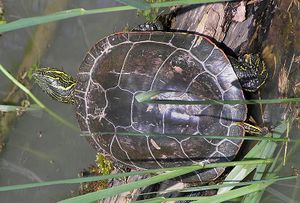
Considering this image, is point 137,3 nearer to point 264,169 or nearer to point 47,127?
point 264,169

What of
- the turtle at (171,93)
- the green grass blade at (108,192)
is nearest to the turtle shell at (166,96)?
the turtle at (171,93)

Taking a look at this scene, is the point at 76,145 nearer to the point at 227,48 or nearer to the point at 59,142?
the point at 59,142

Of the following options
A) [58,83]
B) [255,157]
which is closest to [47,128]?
[58,83]

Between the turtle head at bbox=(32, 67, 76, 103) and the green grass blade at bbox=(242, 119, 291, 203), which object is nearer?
the green grass blade at bbox=(242, 119, 291, 203)

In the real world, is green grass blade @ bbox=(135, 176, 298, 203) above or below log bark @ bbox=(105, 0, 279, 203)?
below

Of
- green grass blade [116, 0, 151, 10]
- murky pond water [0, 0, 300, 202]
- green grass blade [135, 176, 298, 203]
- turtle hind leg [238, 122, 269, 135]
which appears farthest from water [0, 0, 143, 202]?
green grass blade [116, 0, 151, 10]

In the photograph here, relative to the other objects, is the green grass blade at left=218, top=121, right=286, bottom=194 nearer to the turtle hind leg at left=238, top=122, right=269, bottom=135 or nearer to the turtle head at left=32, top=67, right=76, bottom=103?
the turtle hind leg at left=238, top=122, right=269, bottom=135

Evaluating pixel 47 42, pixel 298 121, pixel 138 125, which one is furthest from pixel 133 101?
pixel 47 42

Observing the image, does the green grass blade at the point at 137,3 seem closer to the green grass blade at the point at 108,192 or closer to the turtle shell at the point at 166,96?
the green grass blade at the point at 108,192
